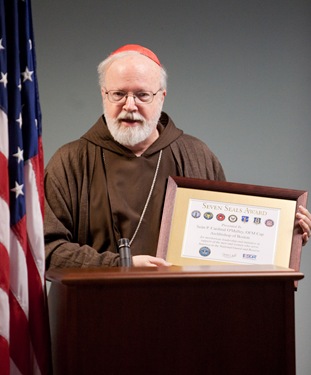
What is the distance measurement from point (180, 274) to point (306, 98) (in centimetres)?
311

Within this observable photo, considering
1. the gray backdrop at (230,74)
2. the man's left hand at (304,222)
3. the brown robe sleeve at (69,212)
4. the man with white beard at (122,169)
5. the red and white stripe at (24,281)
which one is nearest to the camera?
the red and white stripe at (24,281)

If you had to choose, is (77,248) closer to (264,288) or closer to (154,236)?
(154,236)

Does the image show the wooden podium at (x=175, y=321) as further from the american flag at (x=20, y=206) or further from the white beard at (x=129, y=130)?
the white beard at (x=129, y=130)

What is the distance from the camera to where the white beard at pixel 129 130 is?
10.2 ft

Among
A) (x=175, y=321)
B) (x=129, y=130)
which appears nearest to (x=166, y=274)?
(x=175, y=321)

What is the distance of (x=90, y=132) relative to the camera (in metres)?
3.30

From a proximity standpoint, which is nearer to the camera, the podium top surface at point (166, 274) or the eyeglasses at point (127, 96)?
the podium top surface at point (166, 274)

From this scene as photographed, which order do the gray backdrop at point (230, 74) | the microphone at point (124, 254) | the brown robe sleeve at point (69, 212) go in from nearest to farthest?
the microphone at point (124, 254), the brown robe sleeve at point (69, 212), the gray backdrop at point (230, 74)

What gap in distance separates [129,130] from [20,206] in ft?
3.31

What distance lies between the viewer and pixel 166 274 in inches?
76.1

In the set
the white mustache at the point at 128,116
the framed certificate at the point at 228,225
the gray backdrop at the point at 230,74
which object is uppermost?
the gray backdrop at the point at 230,74

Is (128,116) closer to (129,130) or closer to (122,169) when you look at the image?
(129,130)

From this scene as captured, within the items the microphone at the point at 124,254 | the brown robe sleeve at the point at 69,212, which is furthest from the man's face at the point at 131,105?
the microphone at the point at 124,254

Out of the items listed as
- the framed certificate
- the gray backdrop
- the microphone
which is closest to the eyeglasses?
the framed certificate
